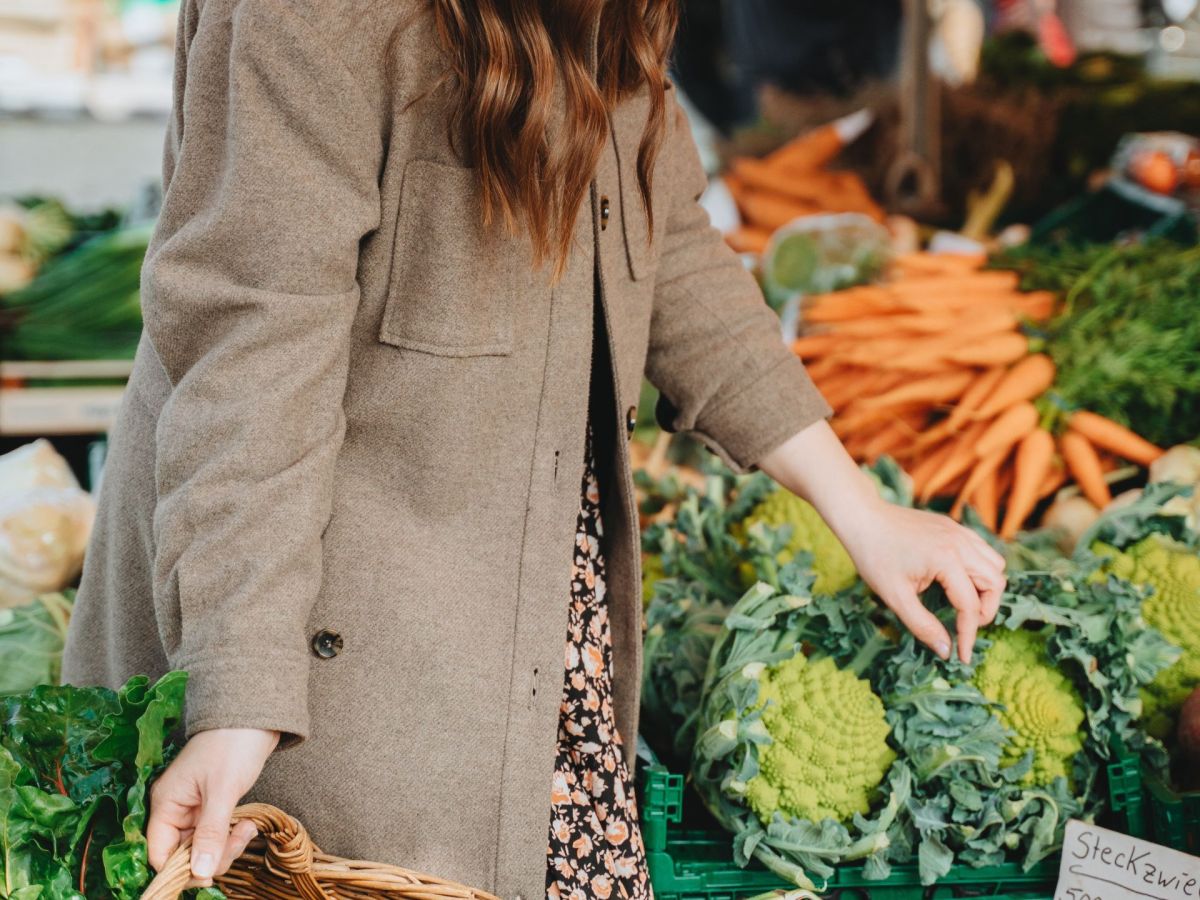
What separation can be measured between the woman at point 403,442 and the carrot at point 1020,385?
100cm

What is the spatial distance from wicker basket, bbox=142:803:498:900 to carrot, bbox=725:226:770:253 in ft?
9.37

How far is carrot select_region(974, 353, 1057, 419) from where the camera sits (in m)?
2.25

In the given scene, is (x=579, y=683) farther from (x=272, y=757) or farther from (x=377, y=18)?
(x=377, y=18)

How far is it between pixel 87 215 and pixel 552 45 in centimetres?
370

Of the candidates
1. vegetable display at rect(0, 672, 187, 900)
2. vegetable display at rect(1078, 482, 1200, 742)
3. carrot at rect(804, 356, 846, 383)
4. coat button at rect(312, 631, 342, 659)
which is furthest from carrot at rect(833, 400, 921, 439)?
vegetable display at rect(0, 672, 187, 900)

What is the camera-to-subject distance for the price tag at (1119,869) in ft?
4.37

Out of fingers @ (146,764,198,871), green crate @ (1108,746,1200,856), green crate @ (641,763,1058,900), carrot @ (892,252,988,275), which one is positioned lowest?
green crate @ (641,763,1058,900)

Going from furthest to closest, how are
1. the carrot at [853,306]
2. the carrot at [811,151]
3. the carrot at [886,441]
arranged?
1. the carrot at [811,151]
2. the carrot at [853,306]
3. the carrot at [886,441]

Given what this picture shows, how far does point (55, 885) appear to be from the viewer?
952mm

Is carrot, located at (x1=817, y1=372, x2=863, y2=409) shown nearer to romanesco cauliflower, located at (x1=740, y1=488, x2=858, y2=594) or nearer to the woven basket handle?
romanesco cauliflower, located at (x1=740, y1=488, x2=858, y2=594)

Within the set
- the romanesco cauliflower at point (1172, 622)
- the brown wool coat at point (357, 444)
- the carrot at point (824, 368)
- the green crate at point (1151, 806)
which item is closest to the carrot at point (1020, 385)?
the carrot at point (824, 368)

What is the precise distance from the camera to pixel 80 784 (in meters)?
1.02

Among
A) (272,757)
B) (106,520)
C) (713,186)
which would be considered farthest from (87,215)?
(272,757)

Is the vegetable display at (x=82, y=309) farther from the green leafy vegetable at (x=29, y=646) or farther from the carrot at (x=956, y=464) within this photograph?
the carrot at (x=956, y=464)
